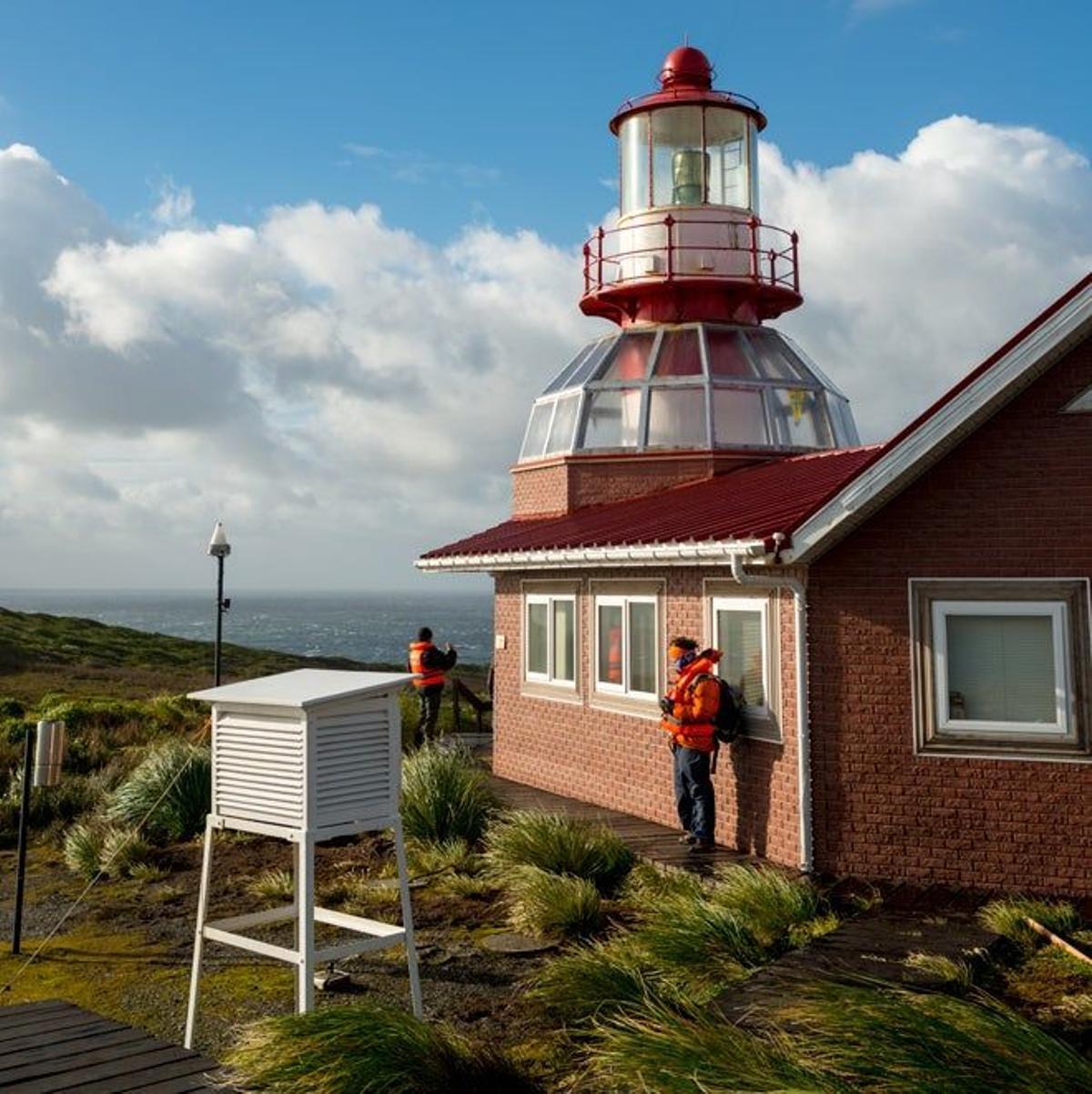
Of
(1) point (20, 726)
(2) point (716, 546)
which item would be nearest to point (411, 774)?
(2) point (716, 546)

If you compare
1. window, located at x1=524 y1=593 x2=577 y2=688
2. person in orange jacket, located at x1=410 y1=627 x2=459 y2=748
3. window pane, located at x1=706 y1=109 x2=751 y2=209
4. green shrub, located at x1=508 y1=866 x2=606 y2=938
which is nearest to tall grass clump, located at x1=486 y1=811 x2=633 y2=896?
green shrub, located at x1=508 y1=866 x2=606 y2=938

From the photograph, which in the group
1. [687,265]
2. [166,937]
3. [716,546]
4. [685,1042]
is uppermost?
[687,265]

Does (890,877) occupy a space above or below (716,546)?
below

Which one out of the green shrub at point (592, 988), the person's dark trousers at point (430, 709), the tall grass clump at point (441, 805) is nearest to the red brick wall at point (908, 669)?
the green shrub at point (592, 988)

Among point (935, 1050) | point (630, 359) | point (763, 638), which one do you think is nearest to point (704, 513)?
point (763, 638)

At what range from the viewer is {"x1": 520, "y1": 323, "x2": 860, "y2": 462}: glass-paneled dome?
53.8ft

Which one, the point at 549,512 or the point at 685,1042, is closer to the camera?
the point at 685,1042

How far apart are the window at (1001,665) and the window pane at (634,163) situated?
35.3 feet

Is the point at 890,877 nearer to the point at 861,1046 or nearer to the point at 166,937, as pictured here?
the point at 861,1046

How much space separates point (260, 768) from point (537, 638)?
8512 millimetres

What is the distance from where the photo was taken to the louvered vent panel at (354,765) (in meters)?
6.84

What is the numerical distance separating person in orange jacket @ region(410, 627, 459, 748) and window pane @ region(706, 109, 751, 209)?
8.48 meters

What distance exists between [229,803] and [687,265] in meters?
12.9

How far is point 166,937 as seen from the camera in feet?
31.5
